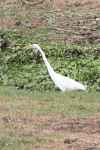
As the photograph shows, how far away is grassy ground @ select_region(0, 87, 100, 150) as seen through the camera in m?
4.75

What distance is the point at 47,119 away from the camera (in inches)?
240

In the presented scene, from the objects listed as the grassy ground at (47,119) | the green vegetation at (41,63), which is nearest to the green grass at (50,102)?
the grassy ground at (47,119)

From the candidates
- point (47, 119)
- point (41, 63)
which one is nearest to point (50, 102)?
point (47, 119)

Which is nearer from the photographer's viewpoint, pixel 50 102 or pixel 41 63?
pixel 50 102

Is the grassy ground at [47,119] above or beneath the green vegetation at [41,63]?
above

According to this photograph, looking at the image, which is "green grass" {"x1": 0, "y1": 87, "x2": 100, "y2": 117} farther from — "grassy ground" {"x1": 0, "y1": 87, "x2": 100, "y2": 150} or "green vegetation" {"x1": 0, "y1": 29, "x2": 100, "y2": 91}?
"green vegetation" {"x1": 0, "y1": 29, "x2": 100, "y2": 91}

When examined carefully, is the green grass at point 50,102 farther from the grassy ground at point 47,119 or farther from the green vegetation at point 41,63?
the green vegetation at point 41,63

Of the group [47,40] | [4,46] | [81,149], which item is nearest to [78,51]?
[47,40]

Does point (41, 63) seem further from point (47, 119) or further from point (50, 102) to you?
point (47, 119)

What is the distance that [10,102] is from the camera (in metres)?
7.30

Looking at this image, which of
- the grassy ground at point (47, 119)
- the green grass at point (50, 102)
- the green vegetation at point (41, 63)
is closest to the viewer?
the grassy ground at point (47, 119)

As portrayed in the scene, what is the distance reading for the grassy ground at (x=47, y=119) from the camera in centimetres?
475

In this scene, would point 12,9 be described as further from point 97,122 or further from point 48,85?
point 97,122

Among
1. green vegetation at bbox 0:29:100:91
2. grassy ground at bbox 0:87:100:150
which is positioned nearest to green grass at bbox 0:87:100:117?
grassy ground at bbox 0:87:100:150
